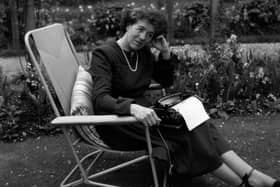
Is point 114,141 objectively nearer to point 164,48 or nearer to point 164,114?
point 164,114

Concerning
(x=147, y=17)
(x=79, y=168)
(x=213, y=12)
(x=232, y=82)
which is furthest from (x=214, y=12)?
(x=79, y=168)

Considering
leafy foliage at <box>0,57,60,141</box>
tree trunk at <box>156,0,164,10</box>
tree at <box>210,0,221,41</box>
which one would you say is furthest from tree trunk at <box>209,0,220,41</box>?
tree trunk at <box>156,0,164,10</box>

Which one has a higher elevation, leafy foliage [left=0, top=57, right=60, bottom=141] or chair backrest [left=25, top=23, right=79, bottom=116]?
chair backrest [left=25, top=23, right=79, bottom=116]

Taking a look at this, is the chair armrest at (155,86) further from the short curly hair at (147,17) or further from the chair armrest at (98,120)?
the chair armrest at (98,120)

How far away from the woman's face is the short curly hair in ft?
0.08

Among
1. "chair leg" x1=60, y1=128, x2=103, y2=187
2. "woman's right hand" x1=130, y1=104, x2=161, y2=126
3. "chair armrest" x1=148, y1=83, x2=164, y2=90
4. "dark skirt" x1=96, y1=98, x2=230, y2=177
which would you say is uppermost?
"woman's right hand" x1=130, y1=104, x2=161, y2=126

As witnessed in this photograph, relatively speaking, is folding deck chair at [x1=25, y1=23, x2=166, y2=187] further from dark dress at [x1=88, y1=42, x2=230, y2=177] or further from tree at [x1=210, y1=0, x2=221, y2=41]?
tree at [x1=210, y1=0, x2=221, y2=41]

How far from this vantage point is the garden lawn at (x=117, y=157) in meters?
3.31

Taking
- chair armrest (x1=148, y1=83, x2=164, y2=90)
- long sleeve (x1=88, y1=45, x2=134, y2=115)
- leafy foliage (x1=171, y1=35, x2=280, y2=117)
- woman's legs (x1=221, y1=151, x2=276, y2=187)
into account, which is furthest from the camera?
leafy foliage (x1=171, y1=35, x2=280, y2=117)

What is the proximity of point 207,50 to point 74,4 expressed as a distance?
6563 mm

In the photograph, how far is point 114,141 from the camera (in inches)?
116

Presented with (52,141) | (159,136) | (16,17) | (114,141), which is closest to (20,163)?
(52,141)

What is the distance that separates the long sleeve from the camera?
2598mm

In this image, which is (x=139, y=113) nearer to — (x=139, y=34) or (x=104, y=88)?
(x=104, y=88)
